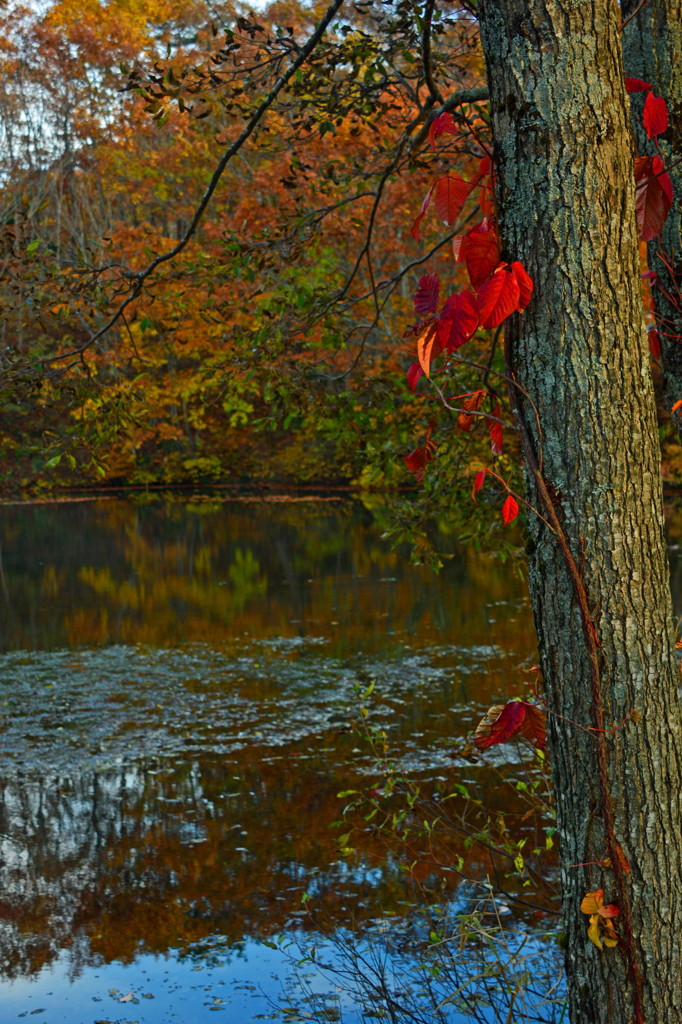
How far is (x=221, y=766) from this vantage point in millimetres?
8008

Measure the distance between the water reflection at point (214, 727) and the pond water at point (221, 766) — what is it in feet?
0.08

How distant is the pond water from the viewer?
5203 millimetres

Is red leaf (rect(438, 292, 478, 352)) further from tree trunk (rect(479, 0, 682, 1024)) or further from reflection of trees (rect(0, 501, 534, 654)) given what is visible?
reflection of trees (rect(0, 501, 534, 654))

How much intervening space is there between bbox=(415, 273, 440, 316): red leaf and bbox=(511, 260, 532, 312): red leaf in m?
0.23

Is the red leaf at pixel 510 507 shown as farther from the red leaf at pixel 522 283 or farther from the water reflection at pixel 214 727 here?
the water reflection at pixel 214 727

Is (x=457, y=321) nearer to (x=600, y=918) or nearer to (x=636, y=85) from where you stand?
(x=636, y=85)

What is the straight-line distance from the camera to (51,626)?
13891mm

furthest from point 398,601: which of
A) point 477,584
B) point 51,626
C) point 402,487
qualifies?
point 402,487

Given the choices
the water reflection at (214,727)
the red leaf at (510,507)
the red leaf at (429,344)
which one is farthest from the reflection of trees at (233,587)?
the red leaf at (429,344)

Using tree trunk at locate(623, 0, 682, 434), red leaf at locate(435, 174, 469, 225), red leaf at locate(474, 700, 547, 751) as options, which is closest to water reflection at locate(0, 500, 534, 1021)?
tree trunk at locate(623, 0, 682, 434)

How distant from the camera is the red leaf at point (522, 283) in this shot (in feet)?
6.81

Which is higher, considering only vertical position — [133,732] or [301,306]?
[301,306]

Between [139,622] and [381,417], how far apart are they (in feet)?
28.8

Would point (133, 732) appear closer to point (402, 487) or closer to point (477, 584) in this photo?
point (477, 584)
